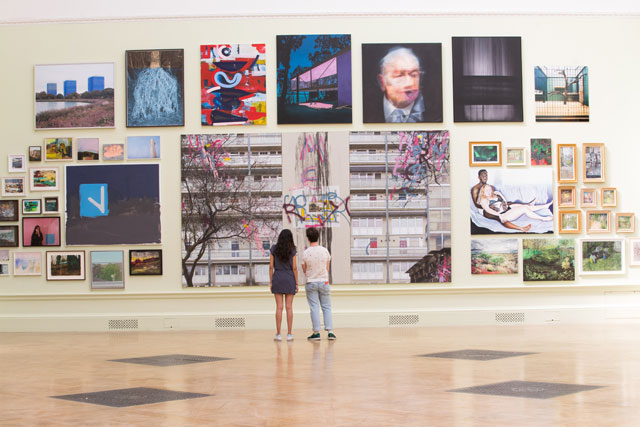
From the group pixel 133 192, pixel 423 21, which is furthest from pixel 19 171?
pixel 423 21

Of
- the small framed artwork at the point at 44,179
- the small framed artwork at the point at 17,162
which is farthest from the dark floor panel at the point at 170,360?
the small framed artwork at the point at 17,162

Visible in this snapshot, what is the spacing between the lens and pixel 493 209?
16.8 m

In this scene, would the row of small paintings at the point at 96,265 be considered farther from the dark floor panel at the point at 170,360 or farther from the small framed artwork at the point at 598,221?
the small framed artwork at the point at 598,221

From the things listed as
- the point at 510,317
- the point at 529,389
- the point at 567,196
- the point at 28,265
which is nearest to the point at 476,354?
the point at 529,389

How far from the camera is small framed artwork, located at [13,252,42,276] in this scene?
16859 mm

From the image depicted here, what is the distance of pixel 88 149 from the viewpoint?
55.6ft

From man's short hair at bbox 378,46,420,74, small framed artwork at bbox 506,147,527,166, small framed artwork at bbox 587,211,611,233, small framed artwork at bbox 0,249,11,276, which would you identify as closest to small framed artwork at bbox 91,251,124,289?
small framed artwork at bbox 0,249,11,276

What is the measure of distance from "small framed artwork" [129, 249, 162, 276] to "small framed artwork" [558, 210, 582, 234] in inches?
323

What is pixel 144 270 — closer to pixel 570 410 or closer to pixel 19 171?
pixel 19 171

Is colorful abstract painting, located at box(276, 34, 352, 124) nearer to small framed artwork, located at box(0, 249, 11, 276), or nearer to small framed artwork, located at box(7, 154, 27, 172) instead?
small framed artwork, located at box(7, 154, 27, 172)

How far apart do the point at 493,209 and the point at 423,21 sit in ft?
13.5

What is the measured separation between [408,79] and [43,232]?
8.14 m

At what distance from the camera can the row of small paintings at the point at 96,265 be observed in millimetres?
16719

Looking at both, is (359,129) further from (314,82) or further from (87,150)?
(87,150)
